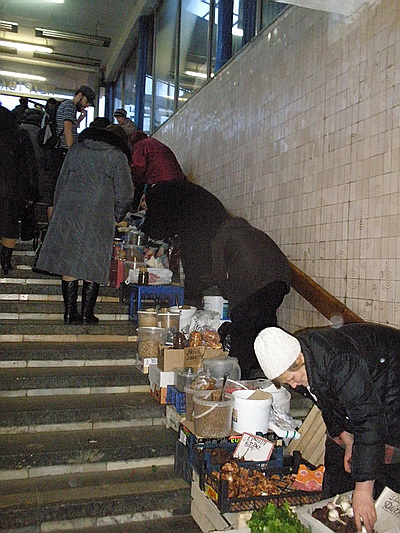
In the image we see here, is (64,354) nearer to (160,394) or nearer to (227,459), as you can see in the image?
(160,394)

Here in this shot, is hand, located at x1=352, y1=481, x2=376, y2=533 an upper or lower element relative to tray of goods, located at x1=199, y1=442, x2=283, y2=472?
upper

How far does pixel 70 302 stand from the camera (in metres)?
4.62

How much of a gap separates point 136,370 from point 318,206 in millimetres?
1960

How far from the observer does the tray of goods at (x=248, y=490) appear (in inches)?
99.0

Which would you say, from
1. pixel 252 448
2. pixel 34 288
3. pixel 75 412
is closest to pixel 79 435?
pixel 75 412

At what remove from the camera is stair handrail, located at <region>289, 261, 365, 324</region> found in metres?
3.46

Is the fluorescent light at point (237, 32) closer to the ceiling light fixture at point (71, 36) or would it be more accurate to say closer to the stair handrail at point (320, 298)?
the stair handrail at point (320, 298)

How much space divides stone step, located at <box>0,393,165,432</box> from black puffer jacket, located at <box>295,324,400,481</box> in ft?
5.48

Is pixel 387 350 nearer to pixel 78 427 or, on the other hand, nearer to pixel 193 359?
pixel 193 359

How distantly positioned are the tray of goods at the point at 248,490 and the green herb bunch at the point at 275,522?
0.20 meters

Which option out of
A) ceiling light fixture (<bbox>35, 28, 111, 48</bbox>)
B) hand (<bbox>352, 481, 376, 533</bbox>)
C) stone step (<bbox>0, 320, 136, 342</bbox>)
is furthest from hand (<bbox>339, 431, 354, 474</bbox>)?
ceiling light fixture (<bbox>35, 28, 111, 48</bbox>)

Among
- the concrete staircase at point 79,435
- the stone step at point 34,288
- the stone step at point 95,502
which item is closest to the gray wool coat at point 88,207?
the concrete staircase at point 79,435

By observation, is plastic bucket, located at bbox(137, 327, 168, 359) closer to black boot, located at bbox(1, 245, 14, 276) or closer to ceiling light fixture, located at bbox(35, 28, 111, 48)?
black boot, located at bbox(1, 245, 14, 276)

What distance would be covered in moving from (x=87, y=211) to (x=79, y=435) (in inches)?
76.2
